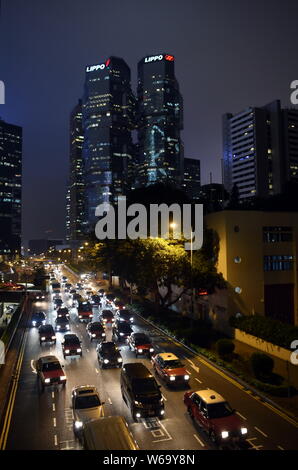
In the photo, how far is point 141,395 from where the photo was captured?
18953 millimetres

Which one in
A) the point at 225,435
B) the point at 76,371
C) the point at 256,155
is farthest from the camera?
the point at 256,155

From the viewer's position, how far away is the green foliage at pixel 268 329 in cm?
2956

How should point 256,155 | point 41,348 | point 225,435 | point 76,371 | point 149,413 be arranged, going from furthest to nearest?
point 256,155, point 41,348, point 76,371, point 149,413, point 225,435

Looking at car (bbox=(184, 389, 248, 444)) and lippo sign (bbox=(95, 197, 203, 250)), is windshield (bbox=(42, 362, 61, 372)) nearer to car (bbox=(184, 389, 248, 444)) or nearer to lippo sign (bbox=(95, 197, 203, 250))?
car (bbox=(184, 389, 248, 444))

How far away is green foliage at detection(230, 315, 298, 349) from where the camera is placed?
29.6 metres

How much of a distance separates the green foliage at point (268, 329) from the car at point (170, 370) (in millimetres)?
10194

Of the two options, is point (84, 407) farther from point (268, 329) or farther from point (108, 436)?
point (268, 329)

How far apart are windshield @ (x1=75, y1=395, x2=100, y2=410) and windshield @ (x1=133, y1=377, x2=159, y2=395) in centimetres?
220

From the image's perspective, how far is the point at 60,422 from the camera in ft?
60.5

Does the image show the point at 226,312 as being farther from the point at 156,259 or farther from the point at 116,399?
the point at 116,399

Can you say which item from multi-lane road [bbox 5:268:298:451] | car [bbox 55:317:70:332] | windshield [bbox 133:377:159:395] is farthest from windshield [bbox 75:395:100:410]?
car [bbox 55:317:70:332]

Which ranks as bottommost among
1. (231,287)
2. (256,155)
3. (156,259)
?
(231,287)

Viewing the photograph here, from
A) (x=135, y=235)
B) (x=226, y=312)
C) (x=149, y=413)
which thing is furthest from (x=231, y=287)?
(x=149, y=413)
